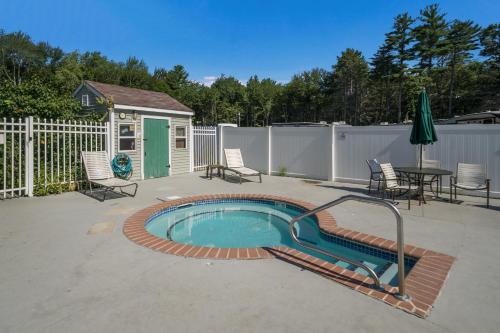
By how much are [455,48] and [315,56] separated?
15.8 m

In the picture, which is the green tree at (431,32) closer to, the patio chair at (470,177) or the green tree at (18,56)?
the patio chair at (470,177)

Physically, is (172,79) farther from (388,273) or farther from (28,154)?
(388,273)

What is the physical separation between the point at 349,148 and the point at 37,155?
8.64 m

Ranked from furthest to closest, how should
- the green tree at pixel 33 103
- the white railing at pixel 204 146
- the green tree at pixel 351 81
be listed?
the green tree at pixel 351 81 → the white railing at pixel 204 146 → the green tree at pixel 33 103

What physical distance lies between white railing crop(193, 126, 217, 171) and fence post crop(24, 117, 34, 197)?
5860 mm

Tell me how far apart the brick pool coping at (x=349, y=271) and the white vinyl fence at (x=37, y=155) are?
3536 millimetres

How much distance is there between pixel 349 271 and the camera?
3.15 metres

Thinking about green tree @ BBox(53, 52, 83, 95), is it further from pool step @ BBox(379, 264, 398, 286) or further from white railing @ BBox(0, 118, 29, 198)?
pool step @ BBox(379, 264, 398, 286)

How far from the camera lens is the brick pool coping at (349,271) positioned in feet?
8.71

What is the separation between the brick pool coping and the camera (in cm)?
265

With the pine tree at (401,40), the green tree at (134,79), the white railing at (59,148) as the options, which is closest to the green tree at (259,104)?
the green tree at (134,79)

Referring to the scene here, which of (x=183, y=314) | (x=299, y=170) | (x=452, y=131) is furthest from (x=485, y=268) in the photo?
(x=299, y=170)

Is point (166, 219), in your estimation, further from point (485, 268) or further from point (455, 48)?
point (455, 48)

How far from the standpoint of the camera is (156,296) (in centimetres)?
265
